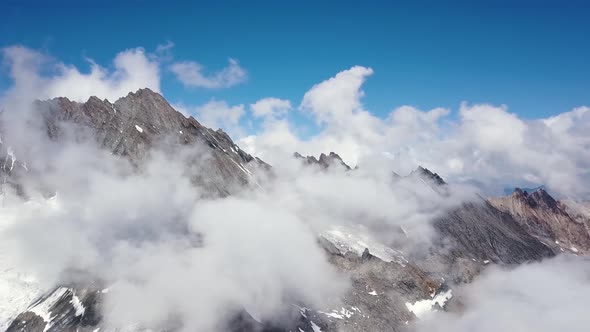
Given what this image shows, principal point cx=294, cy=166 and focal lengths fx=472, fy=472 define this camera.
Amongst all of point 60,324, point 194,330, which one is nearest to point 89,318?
point 60,324

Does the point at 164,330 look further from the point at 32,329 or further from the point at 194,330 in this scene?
the point at 32,329

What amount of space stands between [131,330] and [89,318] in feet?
69.7

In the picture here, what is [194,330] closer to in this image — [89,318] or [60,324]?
[89,318]

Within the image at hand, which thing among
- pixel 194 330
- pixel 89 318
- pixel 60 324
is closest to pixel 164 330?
pixel 194 330

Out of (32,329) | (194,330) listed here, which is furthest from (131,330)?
(32,329)

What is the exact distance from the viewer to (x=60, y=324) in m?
198

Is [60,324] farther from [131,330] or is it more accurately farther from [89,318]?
[131,330]

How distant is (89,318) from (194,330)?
44.0m

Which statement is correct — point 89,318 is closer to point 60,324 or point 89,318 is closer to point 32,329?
point 60,324

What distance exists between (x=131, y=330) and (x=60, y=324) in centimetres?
3314

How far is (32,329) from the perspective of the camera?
19925 centimetres

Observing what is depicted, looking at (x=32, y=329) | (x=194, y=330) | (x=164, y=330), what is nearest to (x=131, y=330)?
(x=164, y=330)

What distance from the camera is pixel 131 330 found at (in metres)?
190

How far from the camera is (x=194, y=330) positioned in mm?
198125
